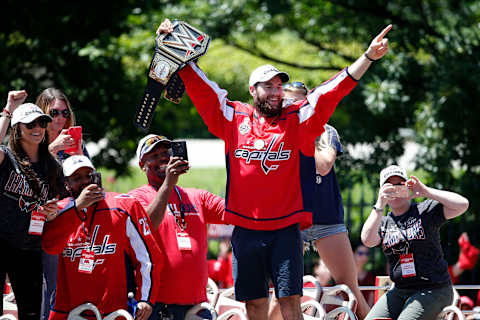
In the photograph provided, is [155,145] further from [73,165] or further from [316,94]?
[316,94]

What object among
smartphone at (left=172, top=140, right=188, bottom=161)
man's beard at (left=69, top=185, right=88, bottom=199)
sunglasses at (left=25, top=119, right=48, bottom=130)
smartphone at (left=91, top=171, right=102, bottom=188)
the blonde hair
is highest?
the blonde hair

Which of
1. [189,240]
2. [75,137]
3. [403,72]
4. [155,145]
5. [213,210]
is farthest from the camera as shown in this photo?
[403,72]

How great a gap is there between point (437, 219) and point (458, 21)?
5.65m

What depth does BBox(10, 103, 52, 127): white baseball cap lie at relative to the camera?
4891 mm

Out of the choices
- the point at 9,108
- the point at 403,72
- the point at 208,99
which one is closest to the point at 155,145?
the point at 208,99

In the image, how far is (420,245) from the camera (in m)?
5.13

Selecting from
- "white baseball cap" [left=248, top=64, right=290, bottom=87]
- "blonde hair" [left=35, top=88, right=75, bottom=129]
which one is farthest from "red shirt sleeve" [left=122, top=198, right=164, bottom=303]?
"blonde hair" [left=35, top=88, right=75, bottom=129]

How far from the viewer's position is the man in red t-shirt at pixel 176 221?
484 centimetres

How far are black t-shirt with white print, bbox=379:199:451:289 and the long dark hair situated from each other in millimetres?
2303

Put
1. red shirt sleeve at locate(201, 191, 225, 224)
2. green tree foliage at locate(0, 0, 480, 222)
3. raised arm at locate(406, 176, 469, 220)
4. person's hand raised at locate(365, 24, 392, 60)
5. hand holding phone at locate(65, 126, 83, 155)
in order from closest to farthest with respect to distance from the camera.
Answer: person's hand raised at locate(365, 24, 392, 60) < raised arm at locate(406, 176, 469, 220) < red shirt sleeve at locate(201, 191, 225, 224) < hand holding phone at locate(65, 126, 83, 155) < green tree foliage at locate(0, 0, 480, 222)

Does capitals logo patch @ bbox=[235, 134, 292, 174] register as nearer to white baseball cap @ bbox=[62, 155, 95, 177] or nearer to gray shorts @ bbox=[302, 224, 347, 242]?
white baseball cap @ bbox=[62, 155, 95, 177]

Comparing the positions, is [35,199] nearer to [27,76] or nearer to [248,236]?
[248,236]

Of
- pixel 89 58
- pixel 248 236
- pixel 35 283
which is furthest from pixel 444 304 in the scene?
pixel 89 58

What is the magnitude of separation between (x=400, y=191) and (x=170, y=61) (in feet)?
5.78
